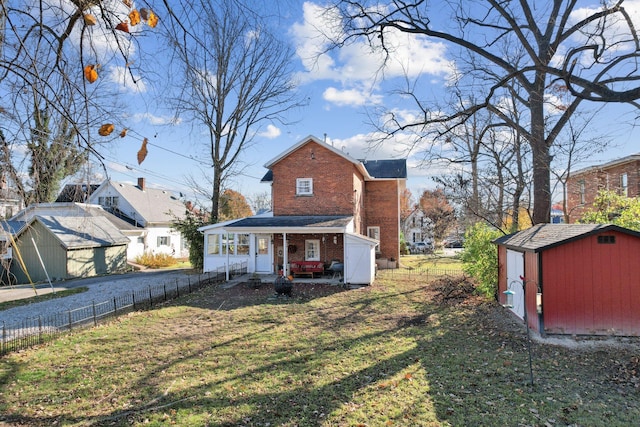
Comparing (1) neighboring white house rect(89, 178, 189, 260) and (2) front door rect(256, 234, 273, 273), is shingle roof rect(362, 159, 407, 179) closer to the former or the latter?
(2) front door rect(256, 234, 273, 273)

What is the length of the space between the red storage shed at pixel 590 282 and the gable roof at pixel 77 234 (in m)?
22.9

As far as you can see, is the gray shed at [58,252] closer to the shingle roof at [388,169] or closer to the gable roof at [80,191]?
the shingle roof at [388,169]

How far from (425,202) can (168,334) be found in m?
55.2

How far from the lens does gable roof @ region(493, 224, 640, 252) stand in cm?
955

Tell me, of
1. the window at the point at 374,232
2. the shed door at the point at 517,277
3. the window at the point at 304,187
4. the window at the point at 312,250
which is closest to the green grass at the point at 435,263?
the window at the point at 374,232

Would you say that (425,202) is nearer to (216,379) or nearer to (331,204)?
(331,204)

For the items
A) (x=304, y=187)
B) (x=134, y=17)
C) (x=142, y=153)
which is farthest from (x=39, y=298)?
(x=134, y=17)

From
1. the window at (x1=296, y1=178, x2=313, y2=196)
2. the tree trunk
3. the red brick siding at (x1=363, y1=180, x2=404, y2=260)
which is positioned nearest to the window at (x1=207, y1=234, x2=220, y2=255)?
the window at (x1=296, y1=178, x2=313, y2=196)

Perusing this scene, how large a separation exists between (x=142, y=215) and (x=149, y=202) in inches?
157

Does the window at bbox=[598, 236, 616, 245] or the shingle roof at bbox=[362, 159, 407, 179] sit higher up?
the shingle roof at bbox=[362, 159, 407, 179]

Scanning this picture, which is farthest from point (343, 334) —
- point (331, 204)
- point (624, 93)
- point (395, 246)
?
point (395, 246)

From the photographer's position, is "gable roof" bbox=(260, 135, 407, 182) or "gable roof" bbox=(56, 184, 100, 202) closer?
"gable roof" bbox=(56, 184, 100, 202)

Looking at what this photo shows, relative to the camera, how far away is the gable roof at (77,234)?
23.6 meters

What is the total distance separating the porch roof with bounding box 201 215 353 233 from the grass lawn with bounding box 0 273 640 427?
6.87 m
